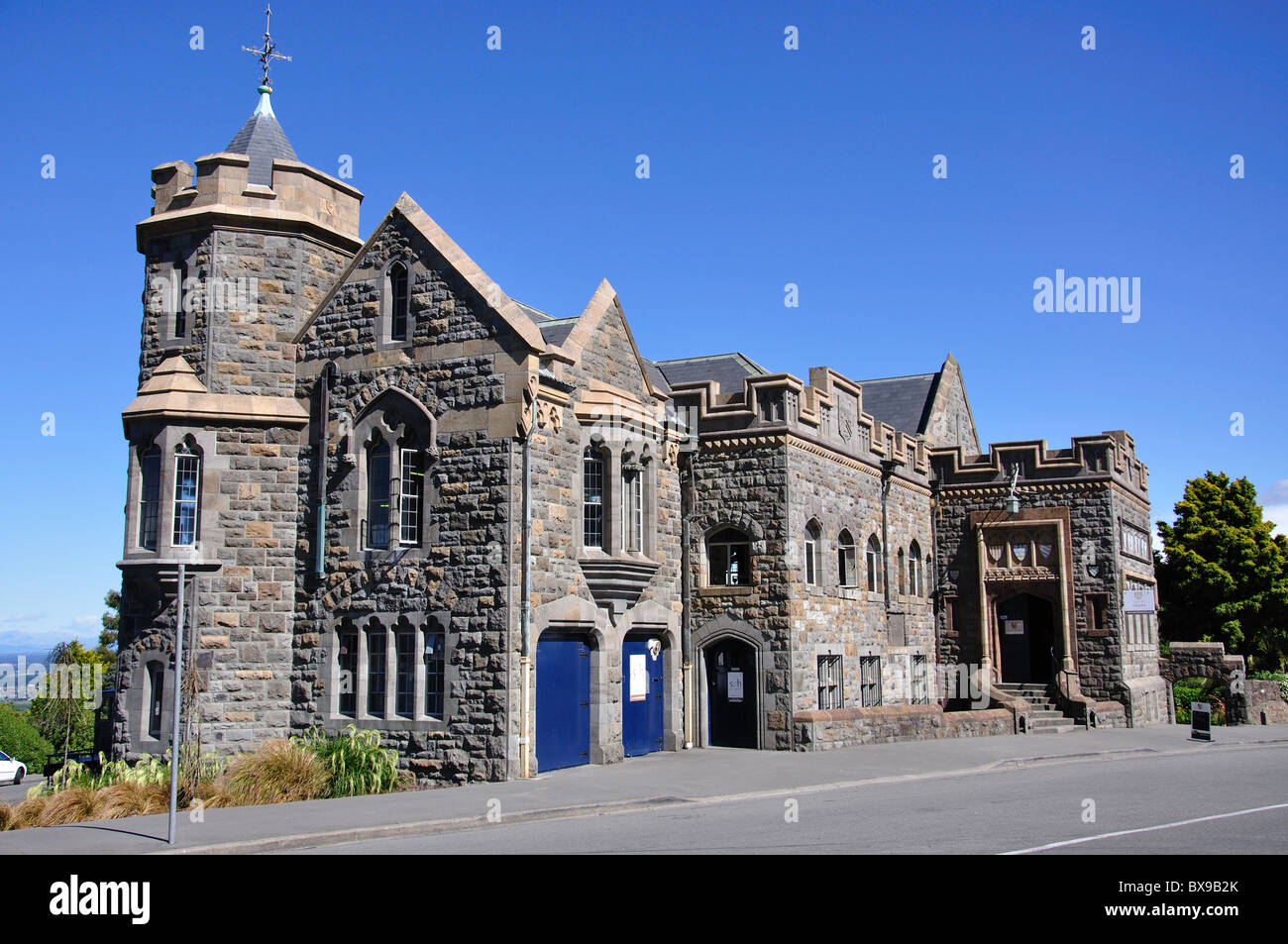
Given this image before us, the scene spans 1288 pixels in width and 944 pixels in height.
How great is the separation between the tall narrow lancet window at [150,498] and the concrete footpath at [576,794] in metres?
5.89

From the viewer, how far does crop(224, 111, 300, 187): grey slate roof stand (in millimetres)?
20703

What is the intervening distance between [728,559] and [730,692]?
276 cm

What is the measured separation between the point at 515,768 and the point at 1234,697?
2435cm

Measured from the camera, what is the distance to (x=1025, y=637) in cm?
3031

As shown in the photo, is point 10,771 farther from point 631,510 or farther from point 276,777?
point 631,510

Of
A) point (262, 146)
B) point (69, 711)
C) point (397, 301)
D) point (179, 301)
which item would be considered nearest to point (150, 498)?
point (179, 301)

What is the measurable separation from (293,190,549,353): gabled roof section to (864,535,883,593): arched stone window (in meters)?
11.4

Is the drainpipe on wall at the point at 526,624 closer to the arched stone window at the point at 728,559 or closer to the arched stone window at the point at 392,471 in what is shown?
the arched stone window at the point at 392,471

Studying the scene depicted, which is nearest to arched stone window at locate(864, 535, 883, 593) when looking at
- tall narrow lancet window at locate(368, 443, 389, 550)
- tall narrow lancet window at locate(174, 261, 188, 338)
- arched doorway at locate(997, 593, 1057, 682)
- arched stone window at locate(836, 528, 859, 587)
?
arched stone window at locate(836, 528, 859, 587)

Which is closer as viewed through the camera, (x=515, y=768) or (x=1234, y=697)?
(x=515, y=768)

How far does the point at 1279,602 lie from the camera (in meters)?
40.6
